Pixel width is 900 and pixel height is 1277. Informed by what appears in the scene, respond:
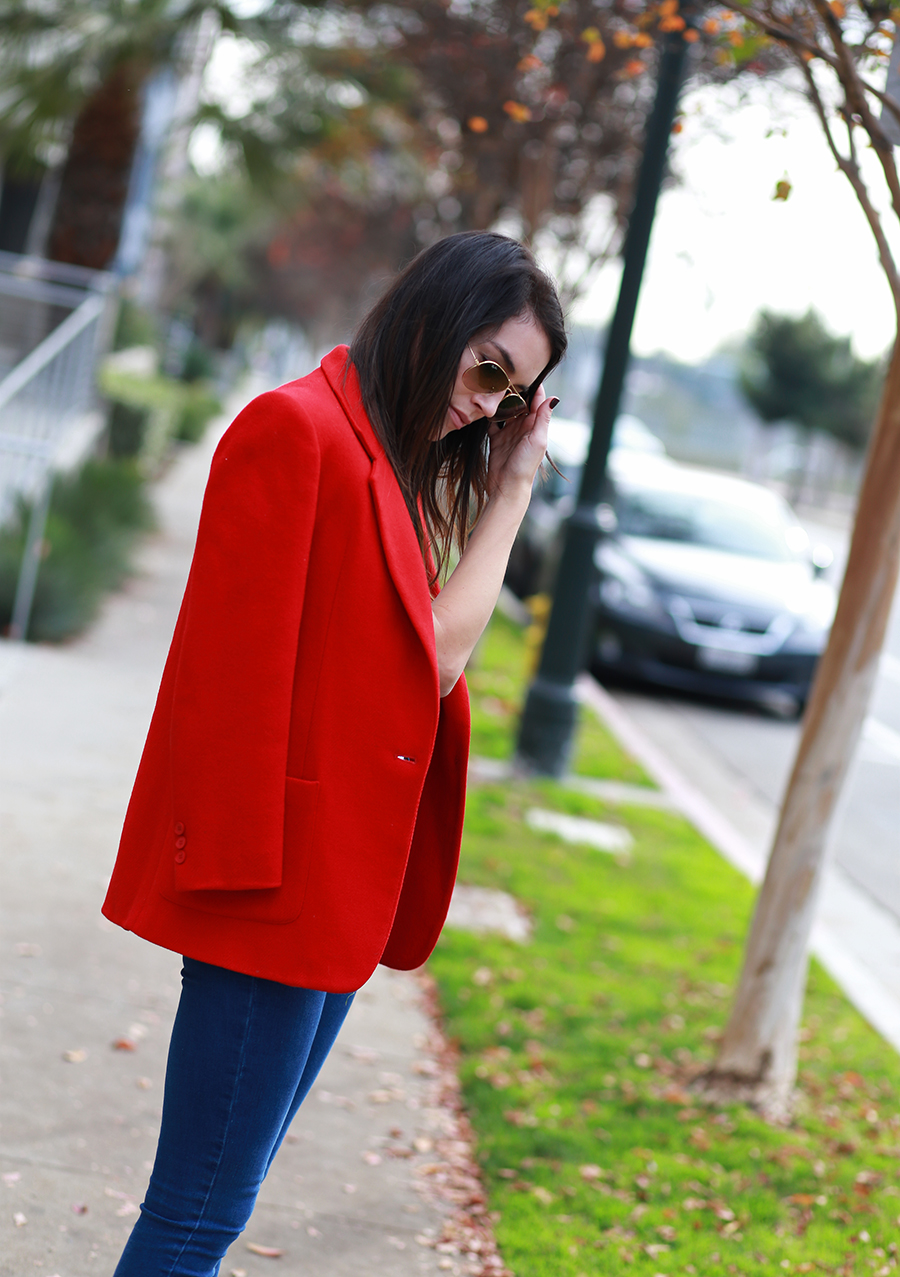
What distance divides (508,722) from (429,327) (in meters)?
6.56

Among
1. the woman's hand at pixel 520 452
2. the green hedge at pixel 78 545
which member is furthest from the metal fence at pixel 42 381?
the woman's hand at pixel 520 452

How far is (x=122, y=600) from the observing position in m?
9.41

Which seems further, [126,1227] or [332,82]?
[332,82]

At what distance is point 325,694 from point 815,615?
917 cm

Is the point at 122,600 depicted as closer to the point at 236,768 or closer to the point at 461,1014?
the point at 461,1014

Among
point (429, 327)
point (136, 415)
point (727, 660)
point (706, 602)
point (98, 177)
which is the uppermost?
point (98, 177)

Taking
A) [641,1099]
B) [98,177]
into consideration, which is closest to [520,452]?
[641,1099]

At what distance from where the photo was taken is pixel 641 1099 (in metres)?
3.97

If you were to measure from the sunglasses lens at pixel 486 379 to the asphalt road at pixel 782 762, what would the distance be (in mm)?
5130

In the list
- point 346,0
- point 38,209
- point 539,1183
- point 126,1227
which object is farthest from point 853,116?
point 38,209

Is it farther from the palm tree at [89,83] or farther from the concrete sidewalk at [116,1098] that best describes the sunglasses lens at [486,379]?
the palm tree at [89,83]

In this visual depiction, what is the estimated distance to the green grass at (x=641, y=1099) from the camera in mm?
3229

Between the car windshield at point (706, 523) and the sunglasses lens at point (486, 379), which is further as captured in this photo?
the car windshield at point (706, 523)

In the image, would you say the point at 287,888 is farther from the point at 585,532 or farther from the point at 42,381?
the point at 42,381
